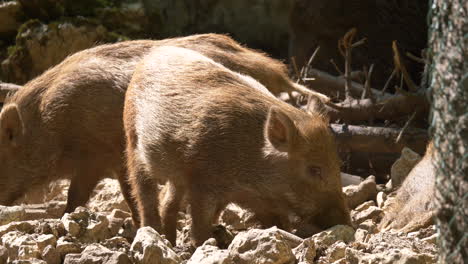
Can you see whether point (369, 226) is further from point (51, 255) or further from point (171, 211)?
point (51, 255)

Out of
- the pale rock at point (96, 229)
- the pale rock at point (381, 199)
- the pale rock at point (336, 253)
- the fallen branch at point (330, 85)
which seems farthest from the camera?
the fallen branch at point (330, 85)

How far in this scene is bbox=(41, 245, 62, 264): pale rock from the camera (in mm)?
4430

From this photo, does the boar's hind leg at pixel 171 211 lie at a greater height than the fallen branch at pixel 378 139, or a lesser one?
greater

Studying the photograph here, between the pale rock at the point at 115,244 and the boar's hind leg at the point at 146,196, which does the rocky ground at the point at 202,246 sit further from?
the boar's hind leg at the point at 146,196

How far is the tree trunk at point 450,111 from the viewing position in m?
2.76

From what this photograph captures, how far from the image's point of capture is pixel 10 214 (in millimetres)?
5500

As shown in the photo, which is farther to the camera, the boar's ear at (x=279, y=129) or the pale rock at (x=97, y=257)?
the boar's ear at (x=279, y=129)

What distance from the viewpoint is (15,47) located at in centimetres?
1081

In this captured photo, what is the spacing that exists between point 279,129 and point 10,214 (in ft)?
6.45

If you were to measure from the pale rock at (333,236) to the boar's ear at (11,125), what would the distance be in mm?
3249

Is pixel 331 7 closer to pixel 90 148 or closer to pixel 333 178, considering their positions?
pixel 90 148

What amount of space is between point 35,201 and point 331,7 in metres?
4.89

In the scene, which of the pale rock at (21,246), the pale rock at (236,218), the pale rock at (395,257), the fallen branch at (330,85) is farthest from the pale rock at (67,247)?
the fallen branch at (330,85)

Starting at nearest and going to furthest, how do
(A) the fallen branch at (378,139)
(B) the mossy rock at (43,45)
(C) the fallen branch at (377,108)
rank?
(A) the fallen branch at (378,139)
(C) the fallen branch at (377,108)
(B) the mossy rock at (43,45)
